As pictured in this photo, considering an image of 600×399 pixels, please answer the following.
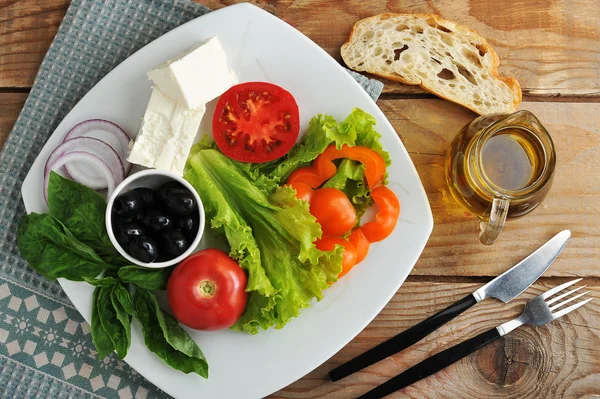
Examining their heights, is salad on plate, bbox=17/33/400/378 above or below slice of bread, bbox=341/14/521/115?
below

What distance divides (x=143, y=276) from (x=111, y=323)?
162 millimetres

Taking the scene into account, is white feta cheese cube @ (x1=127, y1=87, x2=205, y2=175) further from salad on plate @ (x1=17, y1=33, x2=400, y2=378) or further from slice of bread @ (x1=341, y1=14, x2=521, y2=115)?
slice of bread @ (x1=341, y1=14, x2=521, y2=115)

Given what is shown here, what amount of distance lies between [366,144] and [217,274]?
54 centimetres

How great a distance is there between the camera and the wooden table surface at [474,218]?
1.82 meters

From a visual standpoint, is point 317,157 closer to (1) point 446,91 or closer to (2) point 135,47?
(1) point 446,91

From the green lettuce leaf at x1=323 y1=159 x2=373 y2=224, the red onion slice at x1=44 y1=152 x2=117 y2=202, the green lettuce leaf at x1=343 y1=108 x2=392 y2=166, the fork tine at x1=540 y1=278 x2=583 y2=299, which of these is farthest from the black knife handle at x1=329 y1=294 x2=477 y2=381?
the red onion slice at x1=44 y1=152 x2=117 y2=202

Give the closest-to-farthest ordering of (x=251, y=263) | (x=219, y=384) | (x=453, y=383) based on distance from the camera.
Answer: (x=251, y=263) → (x=219, y=384) → (x=453, y=383)

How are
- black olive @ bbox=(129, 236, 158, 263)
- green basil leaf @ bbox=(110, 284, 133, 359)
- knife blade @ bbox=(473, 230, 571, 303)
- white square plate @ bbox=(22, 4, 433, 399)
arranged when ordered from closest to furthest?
black olive @ bbox=(129, 236, 158, 263)
green basil leaf @ bbox=(110, 284, 133, 359)
white square plate @ bbox=(22, 4, 433, 399)
knife blade @ bbox=(473, 230, 571, 303)

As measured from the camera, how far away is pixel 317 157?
1.66m

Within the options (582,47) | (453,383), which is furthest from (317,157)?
(582,47)

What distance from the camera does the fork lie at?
69.7 inches

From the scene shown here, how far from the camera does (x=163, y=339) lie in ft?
5.34

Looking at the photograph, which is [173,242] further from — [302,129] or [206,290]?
[302,129]

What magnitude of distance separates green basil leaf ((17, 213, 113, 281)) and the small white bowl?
13 centimetres
